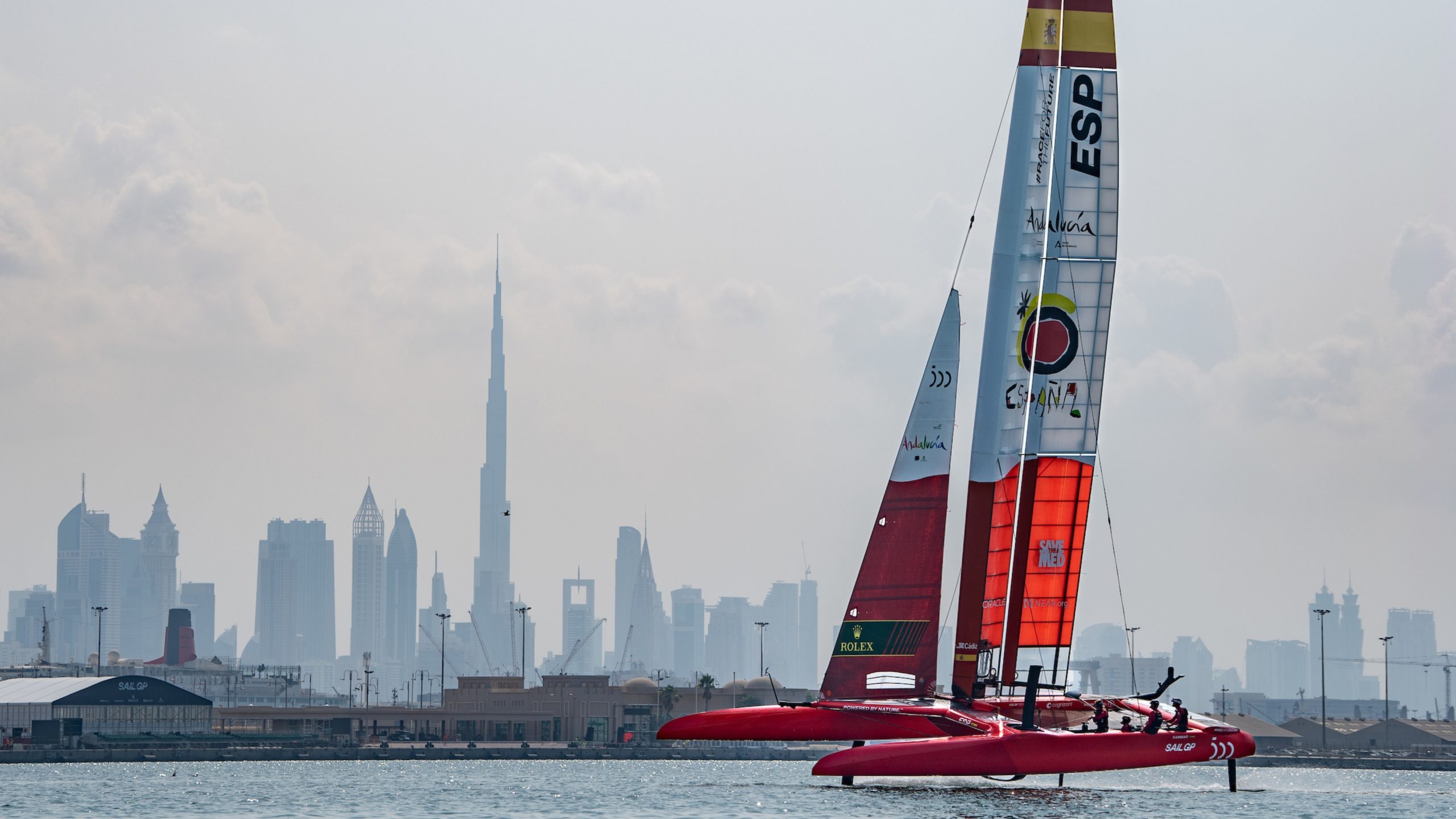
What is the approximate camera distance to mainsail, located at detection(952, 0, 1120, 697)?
162 ft

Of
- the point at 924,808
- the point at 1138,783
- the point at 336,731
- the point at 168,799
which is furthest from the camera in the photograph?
the point at 336,731

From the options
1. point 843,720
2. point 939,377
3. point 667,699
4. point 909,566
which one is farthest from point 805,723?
point 667,699

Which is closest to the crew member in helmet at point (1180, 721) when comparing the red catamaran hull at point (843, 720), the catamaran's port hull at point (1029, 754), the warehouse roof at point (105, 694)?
the catamaran's port hull at point (1029, 754)

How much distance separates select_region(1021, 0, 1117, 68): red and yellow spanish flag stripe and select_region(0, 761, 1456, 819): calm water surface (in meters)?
19.2

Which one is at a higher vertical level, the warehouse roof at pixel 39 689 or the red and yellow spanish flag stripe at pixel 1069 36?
the red and yellow spanish flag stripe at pixel 1069 36

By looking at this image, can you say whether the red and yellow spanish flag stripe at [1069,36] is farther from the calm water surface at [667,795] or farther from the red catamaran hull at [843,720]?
the calm water surface at [667,795]

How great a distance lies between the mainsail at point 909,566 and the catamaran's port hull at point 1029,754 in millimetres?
6316

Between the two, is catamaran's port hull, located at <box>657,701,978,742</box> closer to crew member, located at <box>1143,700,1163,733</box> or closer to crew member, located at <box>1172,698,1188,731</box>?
crew member, located at <box>1143,700,1163,733</box>

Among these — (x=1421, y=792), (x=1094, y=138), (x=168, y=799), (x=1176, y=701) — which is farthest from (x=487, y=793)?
(x=1421, y=792)

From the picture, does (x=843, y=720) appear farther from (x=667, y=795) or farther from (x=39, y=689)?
(x=39, y=689)

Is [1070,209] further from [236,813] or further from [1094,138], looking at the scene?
[236,813]

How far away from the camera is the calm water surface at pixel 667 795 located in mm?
50500

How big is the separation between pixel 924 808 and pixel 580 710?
358 feet

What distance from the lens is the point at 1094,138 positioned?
4953 centimetres
